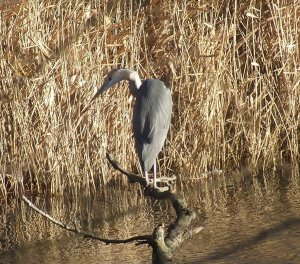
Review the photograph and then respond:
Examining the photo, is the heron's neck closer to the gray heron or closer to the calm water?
the gray heron

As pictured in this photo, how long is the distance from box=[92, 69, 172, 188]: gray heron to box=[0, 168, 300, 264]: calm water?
0.71m

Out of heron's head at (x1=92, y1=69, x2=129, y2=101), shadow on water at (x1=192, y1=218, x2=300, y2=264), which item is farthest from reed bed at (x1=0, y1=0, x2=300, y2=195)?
shadow on water at (x1=192, y1=218, x2=300, y2=264)

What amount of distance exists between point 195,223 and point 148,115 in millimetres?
1132

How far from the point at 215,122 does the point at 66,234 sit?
1576 millimetres

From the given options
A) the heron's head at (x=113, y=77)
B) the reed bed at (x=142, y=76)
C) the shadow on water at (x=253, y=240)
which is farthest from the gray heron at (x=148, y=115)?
the reed bed at (x=142, y=76)

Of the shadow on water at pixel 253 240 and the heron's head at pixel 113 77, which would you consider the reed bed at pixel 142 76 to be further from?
the shadow on water at pixel 253 240

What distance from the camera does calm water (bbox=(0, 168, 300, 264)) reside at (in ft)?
17.6

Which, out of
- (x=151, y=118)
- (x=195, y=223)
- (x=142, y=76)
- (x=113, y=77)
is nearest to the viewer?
(x=151, y=118)

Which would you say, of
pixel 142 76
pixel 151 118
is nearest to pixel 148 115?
pixel 151 118

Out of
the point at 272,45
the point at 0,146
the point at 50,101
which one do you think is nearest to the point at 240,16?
the point at 272,45

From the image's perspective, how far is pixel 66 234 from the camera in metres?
6.07

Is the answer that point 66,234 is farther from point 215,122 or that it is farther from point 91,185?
point 215,122

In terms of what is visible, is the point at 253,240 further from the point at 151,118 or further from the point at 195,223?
the point at 151,118

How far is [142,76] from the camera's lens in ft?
21.8
